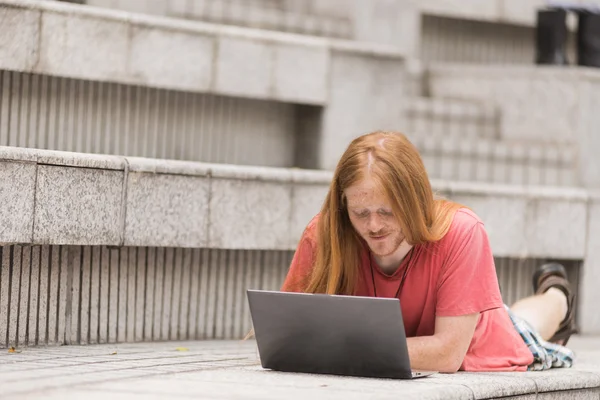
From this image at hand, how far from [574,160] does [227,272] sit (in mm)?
3190

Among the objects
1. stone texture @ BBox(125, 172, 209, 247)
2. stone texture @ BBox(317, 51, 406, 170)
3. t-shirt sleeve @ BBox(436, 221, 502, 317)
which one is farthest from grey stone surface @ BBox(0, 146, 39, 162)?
stone texture @ BBox(317, 51, 406, 170)

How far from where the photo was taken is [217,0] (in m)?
8.29

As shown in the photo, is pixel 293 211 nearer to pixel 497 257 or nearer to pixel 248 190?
pixel 248 190

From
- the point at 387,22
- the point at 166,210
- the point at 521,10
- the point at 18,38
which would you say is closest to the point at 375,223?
the point at 166,210

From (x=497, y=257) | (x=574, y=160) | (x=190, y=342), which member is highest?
(x=574, y=160)

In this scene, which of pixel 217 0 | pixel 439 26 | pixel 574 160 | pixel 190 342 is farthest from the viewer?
pixel 439 26

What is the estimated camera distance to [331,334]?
4.98 m

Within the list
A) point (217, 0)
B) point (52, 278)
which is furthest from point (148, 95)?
point (52, 278)

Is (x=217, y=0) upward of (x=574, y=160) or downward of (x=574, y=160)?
upward

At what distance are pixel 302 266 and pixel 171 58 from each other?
2431 millimetres

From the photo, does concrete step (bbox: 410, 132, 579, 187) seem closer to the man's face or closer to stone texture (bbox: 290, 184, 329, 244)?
stone texture (bbox: 290, 184, 329, 244)

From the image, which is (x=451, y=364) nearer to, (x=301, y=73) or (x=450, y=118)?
(x=301, y=73)

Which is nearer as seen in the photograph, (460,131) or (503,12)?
(460,131)

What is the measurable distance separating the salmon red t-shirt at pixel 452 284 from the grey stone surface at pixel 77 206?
1.35m
